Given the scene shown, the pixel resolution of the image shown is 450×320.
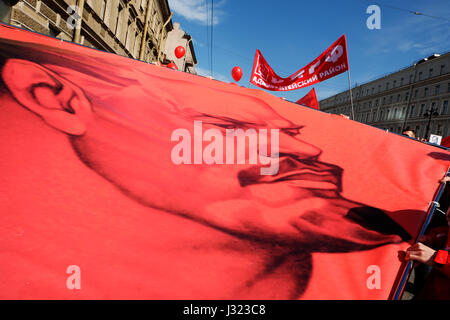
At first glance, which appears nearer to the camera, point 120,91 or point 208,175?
point 208,175

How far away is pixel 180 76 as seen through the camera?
9.62 ft

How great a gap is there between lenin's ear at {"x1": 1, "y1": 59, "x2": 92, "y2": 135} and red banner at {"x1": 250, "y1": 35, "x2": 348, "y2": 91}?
15.4 ft

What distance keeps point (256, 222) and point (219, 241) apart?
26 cm

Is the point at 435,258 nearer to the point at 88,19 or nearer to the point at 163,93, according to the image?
the point at 163,93

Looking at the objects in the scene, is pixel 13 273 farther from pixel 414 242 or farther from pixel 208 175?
pixel 414 242

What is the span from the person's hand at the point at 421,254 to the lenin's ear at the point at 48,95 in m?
2.02

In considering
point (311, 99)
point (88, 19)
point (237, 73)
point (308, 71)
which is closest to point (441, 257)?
point (308, 71)

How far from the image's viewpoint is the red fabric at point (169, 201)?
1.03 meters

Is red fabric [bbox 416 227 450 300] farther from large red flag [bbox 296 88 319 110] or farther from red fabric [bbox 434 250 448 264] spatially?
large red flag [bbox 296 88 319 110]

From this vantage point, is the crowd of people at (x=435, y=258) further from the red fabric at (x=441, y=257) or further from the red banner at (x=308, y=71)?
the red banner at (x=308, y=71)

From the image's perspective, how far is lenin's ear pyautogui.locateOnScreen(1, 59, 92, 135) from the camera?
1619 mm

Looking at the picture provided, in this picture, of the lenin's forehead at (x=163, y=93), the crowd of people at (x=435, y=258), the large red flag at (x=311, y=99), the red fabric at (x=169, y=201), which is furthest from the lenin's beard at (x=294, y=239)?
the large red flag at (x=311, y=99)

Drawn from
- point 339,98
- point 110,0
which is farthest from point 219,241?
point 339,98

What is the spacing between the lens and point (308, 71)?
545 cm
